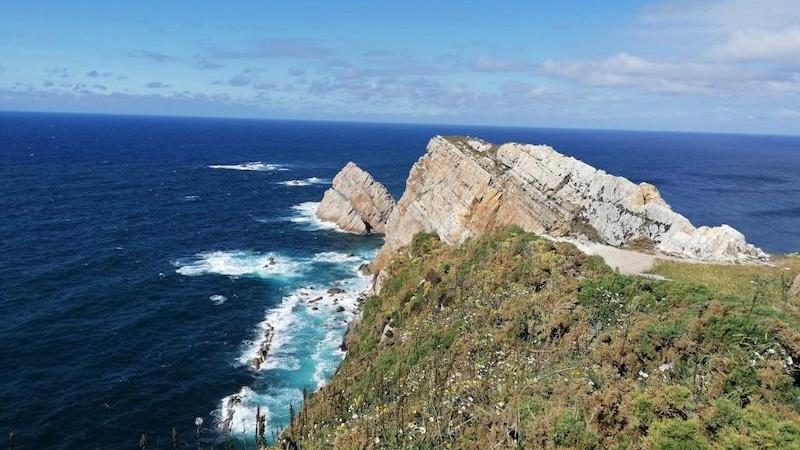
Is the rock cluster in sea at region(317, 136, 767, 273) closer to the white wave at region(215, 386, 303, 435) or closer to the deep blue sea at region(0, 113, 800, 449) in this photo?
the deep blue sea at region(0, 113, 800, 449)

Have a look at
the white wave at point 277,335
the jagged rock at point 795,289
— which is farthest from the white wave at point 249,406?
the jagged rock at point 795,289

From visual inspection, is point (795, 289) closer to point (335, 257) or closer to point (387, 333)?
point (387, 333)

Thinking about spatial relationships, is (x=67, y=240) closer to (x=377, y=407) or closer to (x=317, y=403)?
(x=317, y=403)

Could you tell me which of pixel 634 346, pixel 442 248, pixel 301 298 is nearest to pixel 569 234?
pixel 442 248

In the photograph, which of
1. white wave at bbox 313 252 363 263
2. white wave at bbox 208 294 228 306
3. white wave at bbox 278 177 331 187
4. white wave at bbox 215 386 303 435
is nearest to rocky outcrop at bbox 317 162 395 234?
white wave at bbox 313 252 363 263

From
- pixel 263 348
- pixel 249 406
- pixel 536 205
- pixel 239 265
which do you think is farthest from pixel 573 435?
pixel 239 265

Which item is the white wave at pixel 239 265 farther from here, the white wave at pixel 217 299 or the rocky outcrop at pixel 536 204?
the rocky outcrop at pixel 536 204
